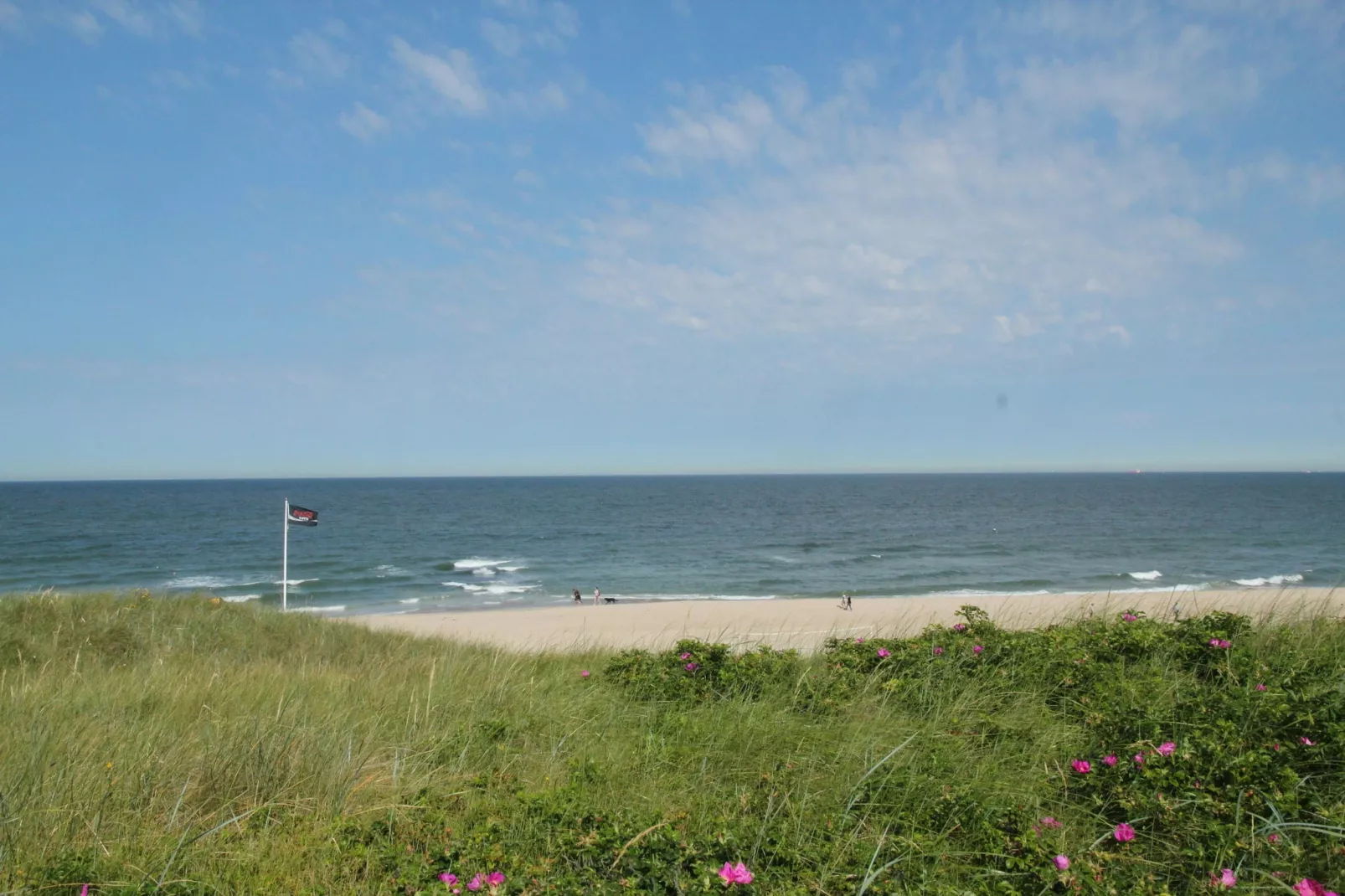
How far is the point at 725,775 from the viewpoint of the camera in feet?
13.4

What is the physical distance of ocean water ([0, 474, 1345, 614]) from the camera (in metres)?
33.5

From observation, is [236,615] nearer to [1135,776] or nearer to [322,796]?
[322,796]

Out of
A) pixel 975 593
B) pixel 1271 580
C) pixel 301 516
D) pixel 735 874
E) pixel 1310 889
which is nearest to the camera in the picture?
pixel 1310 889

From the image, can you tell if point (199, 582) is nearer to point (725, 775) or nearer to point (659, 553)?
point (659, 553)

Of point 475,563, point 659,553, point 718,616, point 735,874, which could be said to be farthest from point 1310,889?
point 659,553

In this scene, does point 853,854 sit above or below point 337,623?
above

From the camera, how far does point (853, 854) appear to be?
302cm

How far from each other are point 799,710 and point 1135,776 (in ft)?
6.90

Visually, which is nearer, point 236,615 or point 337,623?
point 236,615

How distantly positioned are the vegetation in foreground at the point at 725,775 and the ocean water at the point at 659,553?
20.7 meters

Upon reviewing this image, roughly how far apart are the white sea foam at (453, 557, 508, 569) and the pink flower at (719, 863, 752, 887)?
133 ft

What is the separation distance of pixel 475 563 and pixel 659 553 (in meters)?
11.8

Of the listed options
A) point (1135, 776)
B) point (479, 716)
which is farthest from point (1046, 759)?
point (479, 716)

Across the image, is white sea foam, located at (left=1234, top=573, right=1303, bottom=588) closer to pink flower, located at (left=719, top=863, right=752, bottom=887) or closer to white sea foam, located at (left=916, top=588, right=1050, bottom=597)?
white sea foam, located at (left=916, top=588, right=1050, bottom=597)
